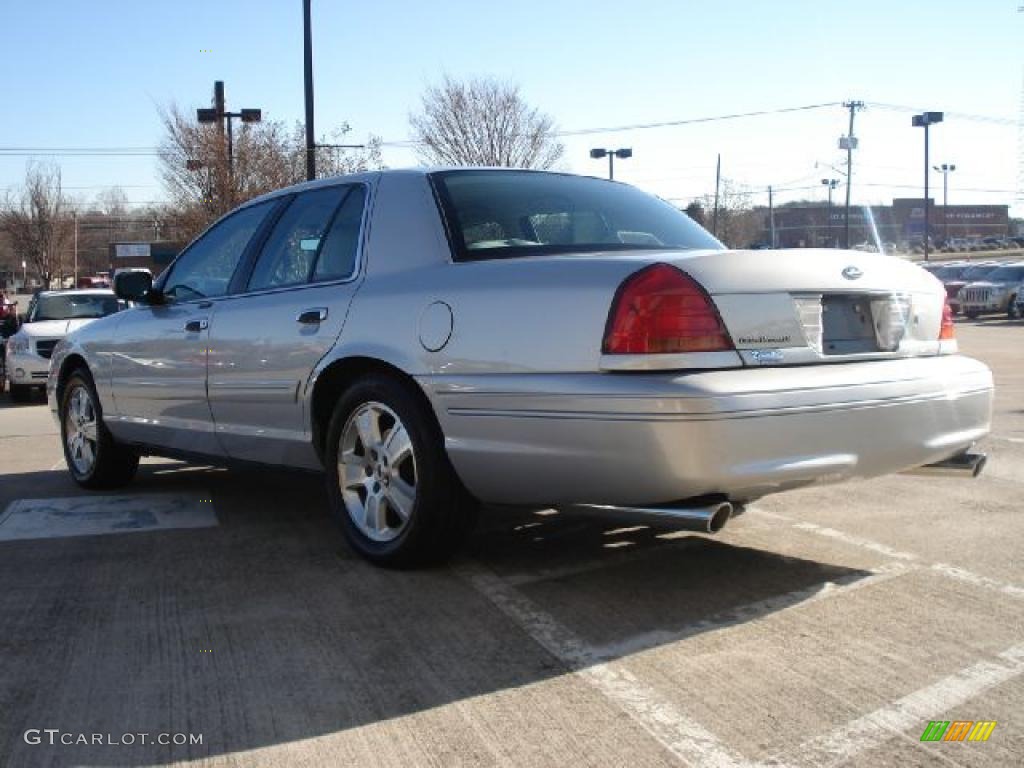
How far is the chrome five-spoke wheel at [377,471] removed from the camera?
4.36 metres

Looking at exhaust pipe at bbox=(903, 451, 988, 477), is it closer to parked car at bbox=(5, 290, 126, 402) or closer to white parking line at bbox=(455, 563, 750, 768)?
white parking line at bbox=(455, 563, 750, 768)

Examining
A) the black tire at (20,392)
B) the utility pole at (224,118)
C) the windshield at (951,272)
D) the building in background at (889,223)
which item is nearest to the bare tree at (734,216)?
the building in background at (889,223)

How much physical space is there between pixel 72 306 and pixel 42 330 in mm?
1083

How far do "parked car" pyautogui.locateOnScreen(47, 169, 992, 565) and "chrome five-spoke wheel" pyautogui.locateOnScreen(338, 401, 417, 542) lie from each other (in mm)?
11

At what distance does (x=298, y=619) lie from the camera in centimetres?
394

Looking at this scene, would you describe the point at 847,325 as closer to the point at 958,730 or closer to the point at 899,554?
the point at 899,554

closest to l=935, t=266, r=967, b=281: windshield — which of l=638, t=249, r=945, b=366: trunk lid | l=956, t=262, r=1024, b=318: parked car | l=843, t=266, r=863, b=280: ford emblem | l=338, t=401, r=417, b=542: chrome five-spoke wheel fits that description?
l=956, t=262, r=1024, b=318: parked car

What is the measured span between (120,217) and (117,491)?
91.4 meters

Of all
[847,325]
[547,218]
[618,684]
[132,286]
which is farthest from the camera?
[132,286]

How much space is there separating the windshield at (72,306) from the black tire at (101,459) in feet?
29.4

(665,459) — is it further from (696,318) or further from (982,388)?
(982,388)

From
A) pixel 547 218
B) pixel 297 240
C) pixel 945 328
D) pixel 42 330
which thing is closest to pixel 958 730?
pixel 945 328

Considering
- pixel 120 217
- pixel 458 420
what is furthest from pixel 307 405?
pixel 120 217

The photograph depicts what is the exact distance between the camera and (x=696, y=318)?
11.8ft
